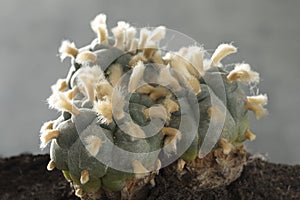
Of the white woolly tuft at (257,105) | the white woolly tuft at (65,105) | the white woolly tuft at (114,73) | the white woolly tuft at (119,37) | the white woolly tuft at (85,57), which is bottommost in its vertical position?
the white woolly tuft at (257,105)

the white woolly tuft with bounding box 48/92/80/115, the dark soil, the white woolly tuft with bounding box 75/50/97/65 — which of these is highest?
the white woolly tuft with bounding box 75/50/97/65

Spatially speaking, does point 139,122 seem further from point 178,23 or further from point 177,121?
point 178,23

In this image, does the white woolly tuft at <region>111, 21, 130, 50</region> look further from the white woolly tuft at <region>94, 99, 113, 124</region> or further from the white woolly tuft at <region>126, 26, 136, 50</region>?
the white woolly tuft at <region>94, 99, 113, 124</region>

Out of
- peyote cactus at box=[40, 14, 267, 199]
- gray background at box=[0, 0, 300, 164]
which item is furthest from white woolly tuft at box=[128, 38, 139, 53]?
gray background at box=[0, 0, 300, 164]

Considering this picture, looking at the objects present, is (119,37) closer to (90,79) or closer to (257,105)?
(90,79)

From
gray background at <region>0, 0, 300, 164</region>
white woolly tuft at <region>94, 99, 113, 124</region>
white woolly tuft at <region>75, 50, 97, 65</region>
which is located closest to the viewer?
white woolly tuft at <region>94, 99, 113, 124</region>

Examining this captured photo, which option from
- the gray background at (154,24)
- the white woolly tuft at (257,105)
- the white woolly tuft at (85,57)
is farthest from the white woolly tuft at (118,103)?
the gray background at (154,24)

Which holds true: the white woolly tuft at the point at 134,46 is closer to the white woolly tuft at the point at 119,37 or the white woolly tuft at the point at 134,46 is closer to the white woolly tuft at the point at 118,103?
the white woolly tuft at the point at 119,37
